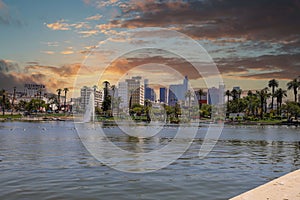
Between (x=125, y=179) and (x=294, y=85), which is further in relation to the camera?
(x=294, y=85)

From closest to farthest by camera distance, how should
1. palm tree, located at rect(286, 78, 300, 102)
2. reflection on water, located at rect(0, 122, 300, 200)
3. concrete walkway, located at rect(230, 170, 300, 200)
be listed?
concrete walkway, located at rect(230, 170, 300, 200) → reflection on water, located at rect(0, 122, 300, 200) → palm tree, located at rect(286, 78, 300, 102)

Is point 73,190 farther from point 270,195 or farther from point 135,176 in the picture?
point 270,195

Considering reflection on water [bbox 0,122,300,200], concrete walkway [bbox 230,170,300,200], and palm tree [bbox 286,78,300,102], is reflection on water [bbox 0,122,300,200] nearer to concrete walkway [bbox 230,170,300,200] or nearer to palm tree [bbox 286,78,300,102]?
concrete walkway [bbox 230,170,300,200]

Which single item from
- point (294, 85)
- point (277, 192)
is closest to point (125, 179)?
point (277, 192)

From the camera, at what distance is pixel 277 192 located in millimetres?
12766

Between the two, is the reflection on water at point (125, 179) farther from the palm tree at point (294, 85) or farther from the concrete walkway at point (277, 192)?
the palm tree at point (294, 85)

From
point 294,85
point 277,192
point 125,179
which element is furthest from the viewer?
point 294,85

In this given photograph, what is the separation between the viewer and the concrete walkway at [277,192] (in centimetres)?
1199

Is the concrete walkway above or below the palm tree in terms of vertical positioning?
below

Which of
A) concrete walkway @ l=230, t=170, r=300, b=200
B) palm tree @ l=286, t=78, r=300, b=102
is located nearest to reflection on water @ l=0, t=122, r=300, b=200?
concrete walkway @ l=230, t=170, r=300, b=200

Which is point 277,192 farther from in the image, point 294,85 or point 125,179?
point 294,85

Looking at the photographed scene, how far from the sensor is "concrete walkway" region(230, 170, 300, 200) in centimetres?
1199

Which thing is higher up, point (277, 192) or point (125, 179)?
point (277, 192)

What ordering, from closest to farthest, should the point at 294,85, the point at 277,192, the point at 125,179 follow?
the point at 277,192 < the point at 125,179 < the point at 294,85
